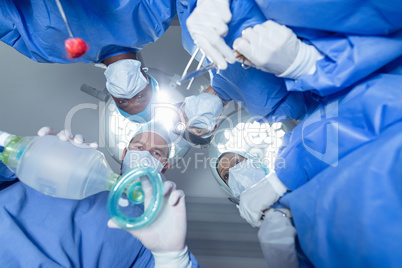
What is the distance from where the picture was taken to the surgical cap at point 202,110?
51.7 inches

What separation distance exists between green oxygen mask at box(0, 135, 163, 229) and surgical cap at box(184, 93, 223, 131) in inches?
26.9

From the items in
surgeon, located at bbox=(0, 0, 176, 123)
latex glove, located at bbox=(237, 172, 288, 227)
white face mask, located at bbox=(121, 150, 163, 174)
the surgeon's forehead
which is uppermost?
surgeon, located at bbox=(0, 0, 176, 123)

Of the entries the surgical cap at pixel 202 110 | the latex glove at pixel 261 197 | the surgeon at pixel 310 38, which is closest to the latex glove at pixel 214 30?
the surgeon at pixel 310 38

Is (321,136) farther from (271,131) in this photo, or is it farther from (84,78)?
(84,78)

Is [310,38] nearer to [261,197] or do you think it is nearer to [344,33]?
[344,33]

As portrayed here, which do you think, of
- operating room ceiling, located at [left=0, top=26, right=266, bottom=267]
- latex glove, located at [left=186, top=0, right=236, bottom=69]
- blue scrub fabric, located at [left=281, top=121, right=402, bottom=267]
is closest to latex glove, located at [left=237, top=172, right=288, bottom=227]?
blue scrub fabric, located at [left=281, top=121, right=402, bottom=267]

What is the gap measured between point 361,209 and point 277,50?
431 millimetres

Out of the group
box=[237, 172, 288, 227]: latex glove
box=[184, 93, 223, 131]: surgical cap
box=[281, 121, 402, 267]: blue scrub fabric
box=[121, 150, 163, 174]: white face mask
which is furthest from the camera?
box=[184, 93, 223, 131]: surgical cap

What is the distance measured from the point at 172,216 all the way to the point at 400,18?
29.5 inches

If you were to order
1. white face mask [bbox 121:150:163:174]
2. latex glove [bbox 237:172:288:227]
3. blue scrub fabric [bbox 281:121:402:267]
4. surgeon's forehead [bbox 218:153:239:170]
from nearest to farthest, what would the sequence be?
blue scrub fabric [bbox 281:121:402:267]
latex glove [bbox 237:172:288:227]
white face mask [bbox 121:150:163:174]
surgeon's forehead [bbox 218:153:239:170]

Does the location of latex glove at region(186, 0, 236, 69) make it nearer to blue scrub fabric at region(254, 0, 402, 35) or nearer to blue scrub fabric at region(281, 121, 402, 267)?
blue scrub fabric at region(254, 0, 402, 35)

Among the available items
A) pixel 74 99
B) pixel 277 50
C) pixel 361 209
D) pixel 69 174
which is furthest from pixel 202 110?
pixel 74 99

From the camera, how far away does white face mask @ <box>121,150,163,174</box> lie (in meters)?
1.20

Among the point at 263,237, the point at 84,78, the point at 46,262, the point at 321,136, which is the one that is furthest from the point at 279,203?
the point at 84,78
